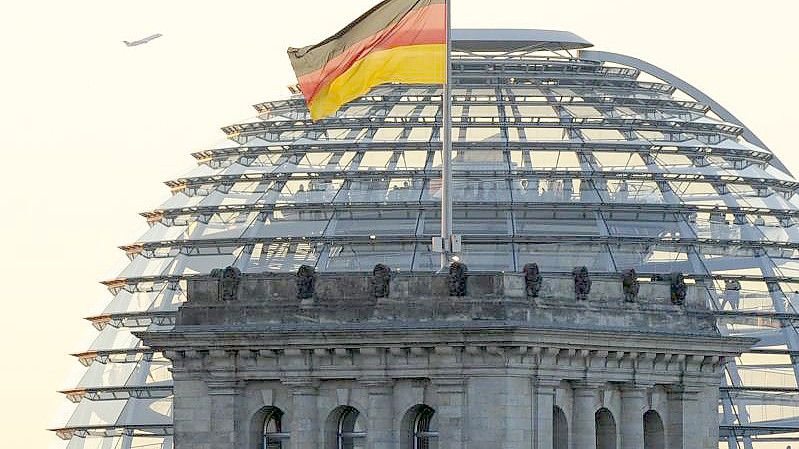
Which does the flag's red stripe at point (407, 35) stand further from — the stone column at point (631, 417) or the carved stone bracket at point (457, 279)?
the stone column at point (631, 417)

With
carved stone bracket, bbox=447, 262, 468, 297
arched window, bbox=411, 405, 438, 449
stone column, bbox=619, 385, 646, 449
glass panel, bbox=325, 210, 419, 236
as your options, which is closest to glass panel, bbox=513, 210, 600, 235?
glass panel, bbox=325, 210, 419, 236

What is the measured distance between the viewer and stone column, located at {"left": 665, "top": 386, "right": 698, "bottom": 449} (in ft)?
262

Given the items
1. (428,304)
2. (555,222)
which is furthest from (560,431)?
(555,222)

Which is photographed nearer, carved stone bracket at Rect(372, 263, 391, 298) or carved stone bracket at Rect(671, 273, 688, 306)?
carved stone bracket at Rect(372, 263, 391, 298)

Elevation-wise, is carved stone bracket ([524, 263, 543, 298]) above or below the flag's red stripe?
below

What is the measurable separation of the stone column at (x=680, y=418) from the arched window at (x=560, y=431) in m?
3.69

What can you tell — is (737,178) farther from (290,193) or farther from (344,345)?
(344,345)

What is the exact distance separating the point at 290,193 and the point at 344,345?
43.7 metres

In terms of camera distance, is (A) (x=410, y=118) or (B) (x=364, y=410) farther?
(A) (x=410, y=118)

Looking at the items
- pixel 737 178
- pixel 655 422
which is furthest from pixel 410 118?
pixel 655 422

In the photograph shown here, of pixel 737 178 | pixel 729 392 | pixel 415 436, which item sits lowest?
pixel 415 436

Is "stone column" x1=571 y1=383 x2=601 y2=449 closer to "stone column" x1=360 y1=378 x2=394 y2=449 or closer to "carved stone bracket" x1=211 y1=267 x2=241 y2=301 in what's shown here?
"stone column" x1=360 y1=378 x2=394 y2=449

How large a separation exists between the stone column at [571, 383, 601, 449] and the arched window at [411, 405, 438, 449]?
315cm

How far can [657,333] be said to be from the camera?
78375mm
